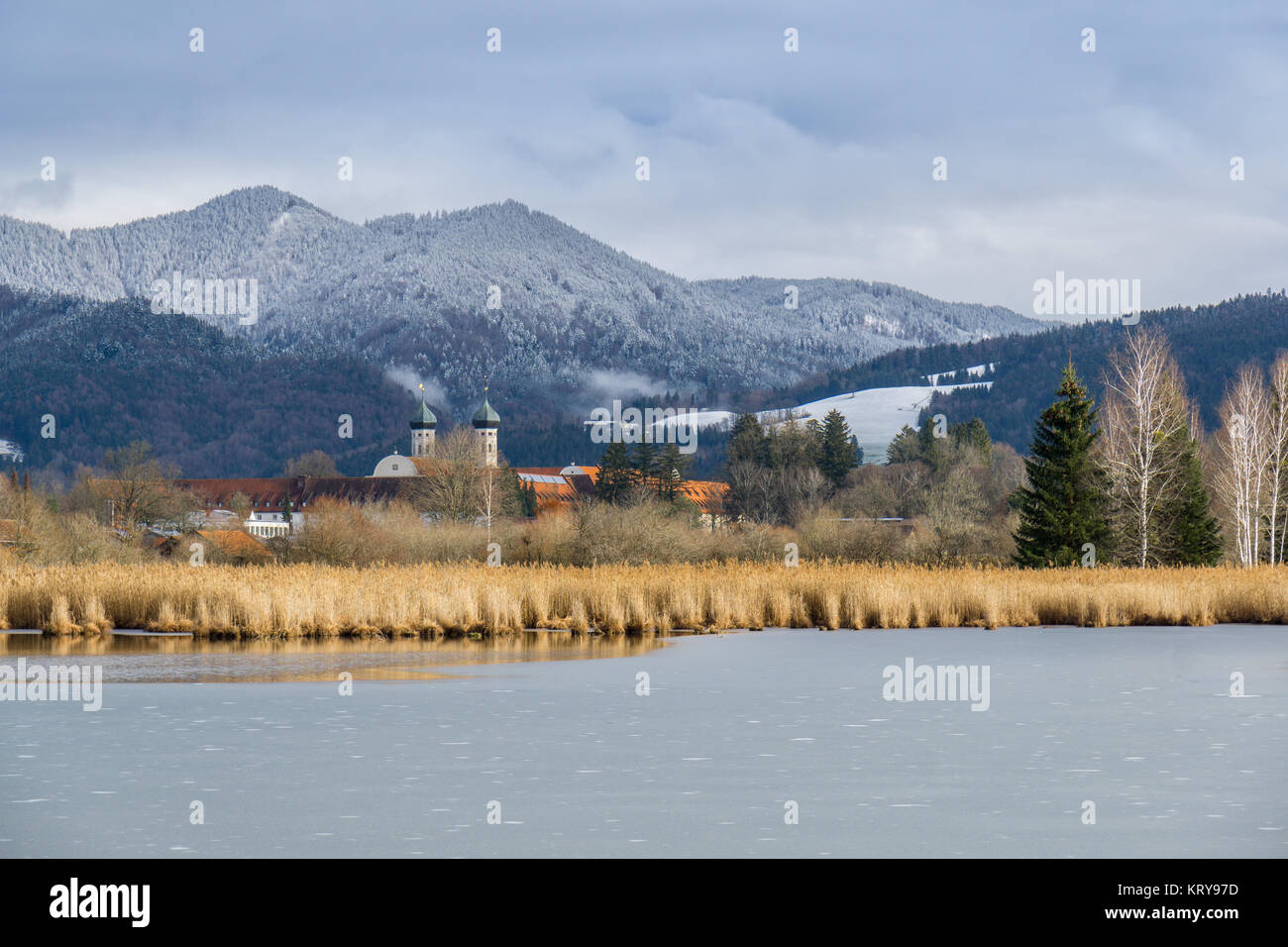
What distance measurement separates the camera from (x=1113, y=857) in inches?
383

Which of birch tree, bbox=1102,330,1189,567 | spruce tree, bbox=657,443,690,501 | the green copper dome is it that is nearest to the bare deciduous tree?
spruce tree, bbox=657,443,690,501

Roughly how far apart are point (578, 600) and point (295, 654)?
7.35 meters

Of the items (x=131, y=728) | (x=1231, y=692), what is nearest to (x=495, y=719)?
(x=131, y=728)

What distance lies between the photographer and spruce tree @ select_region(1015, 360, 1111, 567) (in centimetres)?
4609

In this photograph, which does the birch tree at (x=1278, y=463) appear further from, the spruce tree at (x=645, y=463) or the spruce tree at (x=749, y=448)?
the spruce tree at (x=749, y=448)

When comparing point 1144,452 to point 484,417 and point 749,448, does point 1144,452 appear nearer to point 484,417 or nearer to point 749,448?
point 749,448

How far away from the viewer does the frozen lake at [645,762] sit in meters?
10.4

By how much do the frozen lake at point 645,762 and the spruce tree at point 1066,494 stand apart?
23.0 m

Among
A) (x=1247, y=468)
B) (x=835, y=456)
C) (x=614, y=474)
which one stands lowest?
(x=1247, y=468)

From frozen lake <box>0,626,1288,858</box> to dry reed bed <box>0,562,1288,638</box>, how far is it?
219 inches

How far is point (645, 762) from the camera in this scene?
1366 centimetres

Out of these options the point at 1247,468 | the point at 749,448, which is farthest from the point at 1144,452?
the point at 749,448

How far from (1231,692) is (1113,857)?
10.0m
